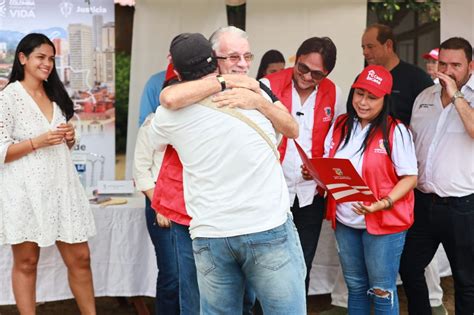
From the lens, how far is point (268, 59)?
4.80m

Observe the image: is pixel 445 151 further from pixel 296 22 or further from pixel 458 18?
pixel 296 22

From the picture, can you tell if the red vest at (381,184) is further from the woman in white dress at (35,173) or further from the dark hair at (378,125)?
the woman in white dress at (35,173)

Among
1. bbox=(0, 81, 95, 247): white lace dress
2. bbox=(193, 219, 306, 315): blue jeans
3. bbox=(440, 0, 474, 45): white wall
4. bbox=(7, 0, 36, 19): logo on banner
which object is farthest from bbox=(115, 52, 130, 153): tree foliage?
bbox=(193, 219, 306, 315): blue jeans

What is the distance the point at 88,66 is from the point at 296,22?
1.58 m

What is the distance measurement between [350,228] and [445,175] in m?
0.53

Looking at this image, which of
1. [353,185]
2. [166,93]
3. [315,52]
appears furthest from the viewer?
[315,52]

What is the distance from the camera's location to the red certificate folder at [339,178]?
2.78m

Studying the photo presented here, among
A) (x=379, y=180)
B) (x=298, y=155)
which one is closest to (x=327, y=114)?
(x=298, y=155)

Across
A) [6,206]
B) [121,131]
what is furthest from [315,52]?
[121,131]

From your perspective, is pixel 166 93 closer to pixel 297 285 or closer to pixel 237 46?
pixel 237 46

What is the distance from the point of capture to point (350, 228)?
310 cm

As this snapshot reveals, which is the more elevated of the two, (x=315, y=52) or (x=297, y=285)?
(x=315, y=52)

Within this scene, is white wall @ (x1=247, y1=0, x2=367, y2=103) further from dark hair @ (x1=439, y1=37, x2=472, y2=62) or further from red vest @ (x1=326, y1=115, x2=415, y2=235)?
red vest @ (x1=326, y1=115, x2=415, y2=235)

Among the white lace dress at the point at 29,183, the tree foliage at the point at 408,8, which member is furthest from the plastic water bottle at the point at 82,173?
the tree foliage at the point at 408,8
